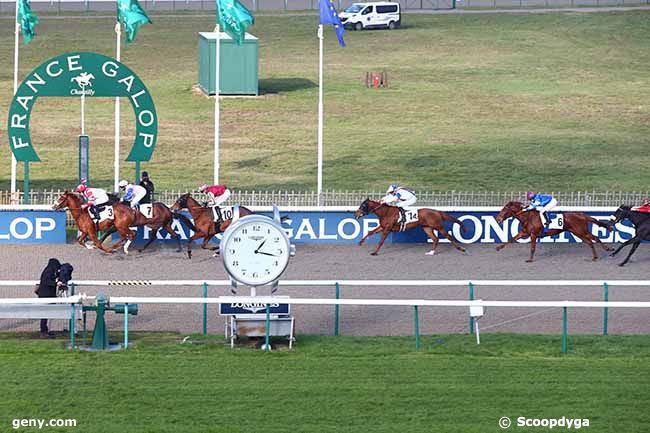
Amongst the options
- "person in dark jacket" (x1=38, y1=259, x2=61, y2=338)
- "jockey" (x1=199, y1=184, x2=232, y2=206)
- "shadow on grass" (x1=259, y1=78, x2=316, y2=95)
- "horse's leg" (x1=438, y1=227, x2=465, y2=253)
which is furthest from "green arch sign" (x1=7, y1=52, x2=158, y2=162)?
"shadow on grass" (x1=259, y1=78, x2=316, y2=95)

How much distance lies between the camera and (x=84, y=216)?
2619 centimetres

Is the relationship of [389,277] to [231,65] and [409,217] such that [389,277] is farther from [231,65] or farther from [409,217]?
[231,65]

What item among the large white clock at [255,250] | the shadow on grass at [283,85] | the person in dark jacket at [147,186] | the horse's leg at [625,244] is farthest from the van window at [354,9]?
the large white clock at [255,250]

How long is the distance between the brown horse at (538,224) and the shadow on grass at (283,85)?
66.0ft

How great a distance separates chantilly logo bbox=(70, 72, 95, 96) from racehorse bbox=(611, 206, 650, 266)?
32.5ft

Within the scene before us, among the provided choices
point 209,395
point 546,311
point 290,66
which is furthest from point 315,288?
point 290,66

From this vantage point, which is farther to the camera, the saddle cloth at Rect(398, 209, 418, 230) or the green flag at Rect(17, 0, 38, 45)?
the green flag at Rect(17, 0, 38, 45)

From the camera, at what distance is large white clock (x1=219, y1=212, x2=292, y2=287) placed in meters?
18.1

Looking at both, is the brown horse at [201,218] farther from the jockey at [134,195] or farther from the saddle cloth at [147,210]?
the jockey at [134,195]

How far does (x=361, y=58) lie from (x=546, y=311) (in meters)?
31.7

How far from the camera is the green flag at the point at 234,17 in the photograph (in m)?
29.3

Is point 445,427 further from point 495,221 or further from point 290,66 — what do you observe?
point 290,66

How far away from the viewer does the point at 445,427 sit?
1534 cm

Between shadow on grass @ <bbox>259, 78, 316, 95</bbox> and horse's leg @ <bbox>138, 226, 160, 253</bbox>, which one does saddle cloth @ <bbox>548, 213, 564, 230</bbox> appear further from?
shadow on grass @ <bbox>259, 78, 316, 95</bbox>
